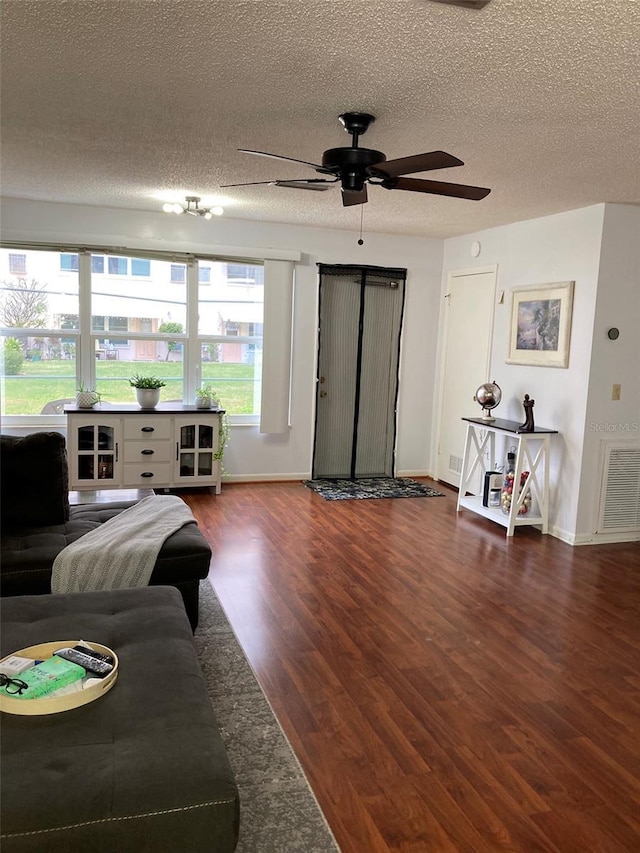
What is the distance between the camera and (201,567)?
118 inches

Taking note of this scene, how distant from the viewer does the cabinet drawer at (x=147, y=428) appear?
5.46 metres

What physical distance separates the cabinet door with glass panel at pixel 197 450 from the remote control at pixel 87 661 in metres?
3.77

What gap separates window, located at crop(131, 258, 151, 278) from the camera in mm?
5754

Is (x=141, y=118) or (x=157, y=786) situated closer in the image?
(x=157, y=786)

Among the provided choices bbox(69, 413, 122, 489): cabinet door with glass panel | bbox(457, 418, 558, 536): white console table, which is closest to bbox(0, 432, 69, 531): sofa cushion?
bbox(69, 413, 122, 489): cabinet door with glass panel

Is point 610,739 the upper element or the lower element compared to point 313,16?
lower

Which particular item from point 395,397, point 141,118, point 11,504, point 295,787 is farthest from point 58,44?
point 395,397

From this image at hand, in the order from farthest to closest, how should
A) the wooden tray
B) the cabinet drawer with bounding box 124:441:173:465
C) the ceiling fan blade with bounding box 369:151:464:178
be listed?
1. the cabinet drawer with bounding box 124:441:173:465
2. the ceiling fan blade with bounding box 369:151:464:178
3. the wooden tray

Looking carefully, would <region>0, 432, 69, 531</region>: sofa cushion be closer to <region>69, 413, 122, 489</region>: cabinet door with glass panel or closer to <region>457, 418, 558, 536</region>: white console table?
<region>69, 413, 122, 489</region>: cabinet door with glass panel

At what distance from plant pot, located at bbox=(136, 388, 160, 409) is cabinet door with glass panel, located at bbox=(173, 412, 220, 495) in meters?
0.26

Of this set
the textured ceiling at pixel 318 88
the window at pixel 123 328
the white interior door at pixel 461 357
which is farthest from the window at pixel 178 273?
the white interior door at pixel 461 357

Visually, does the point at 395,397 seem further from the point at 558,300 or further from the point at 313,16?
the point at 313,16

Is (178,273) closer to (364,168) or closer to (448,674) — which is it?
(364,168)

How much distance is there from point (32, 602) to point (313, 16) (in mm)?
2177
